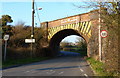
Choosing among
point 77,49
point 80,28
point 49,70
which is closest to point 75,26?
point 80,28

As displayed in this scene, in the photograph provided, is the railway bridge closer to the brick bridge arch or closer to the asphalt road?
the brick bridge arch

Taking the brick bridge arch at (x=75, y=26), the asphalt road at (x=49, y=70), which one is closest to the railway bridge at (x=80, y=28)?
the brick bridge arch at (x=75, y=26)

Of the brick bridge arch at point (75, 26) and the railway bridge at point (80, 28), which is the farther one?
the brick bridge arch at point (75, 26)

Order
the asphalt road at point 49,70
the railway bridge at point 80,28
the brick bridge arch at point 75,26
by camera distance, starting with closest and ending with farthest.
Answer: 1. the asphalt road at point 49,70
2. the railway bridge at point 80,28
3. the brick bridge arch at point 75,26

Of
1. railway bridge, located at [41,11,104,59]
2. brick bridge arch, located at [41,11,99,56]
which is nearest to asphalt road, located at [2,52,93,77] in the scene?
railway bridge, located at [41,11,104,59]

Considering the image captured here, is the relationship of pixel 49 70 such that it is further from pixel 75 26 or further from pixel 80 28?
pixel 75 26

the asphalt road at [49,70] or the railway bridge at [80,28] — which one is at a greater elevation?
the railway bridge at [80,28]

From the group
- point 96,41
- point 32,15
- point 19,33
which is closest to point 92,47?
point 96,41

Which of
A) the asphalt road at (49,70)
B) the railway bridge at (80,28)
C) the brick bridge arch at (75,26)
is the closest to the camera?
the asphalt road at (49,70)

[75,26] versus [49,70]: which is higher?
[75,26]

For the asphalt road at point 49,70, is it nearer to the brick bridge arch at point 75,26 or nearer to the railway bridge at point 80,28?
the railway bridge at point 80,28

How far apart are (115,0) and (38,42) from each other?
76.4ft

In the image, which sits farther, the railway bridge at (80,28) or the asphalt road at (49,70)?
the railway bridge at (80,28)

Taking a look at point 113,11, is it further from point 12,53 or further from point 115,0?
point 12,53
